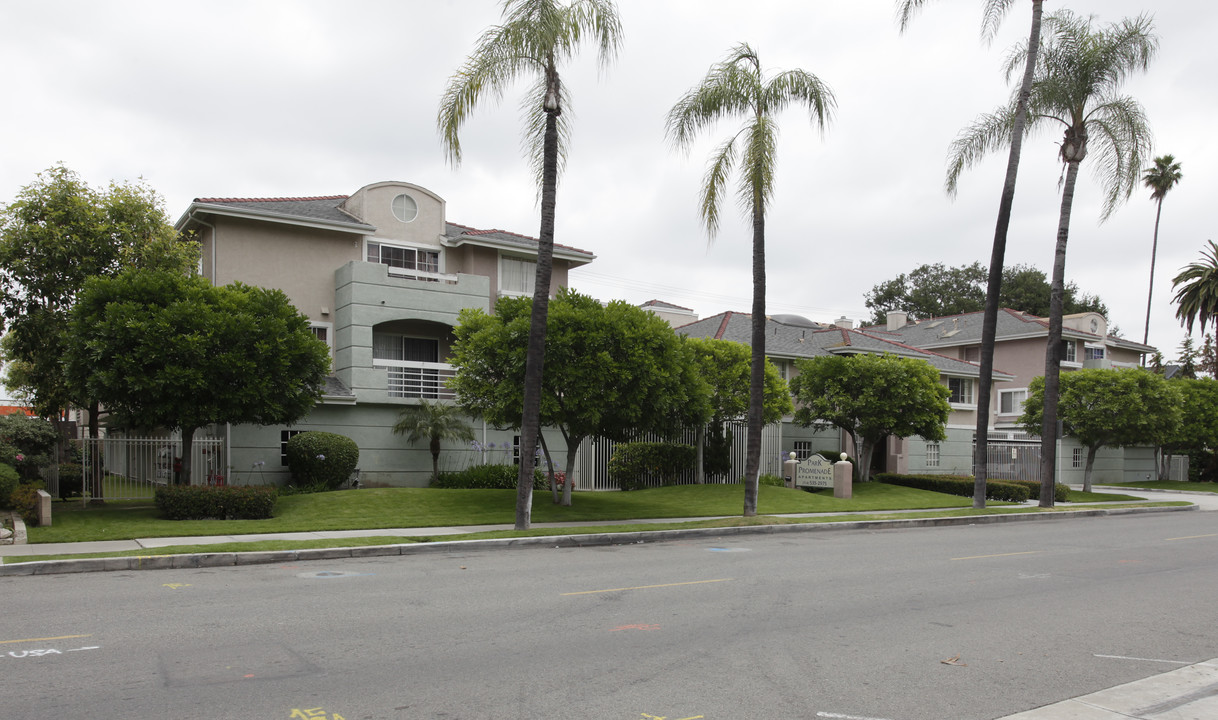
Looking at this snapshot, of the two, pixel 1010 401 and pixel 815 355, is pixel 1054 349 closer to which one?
pixel 815 355

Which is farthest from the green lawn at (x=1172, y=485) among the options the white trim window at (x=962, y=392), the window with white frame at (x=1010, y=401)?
the white trim window at (x=962, y=392)

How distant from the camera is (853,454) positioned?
37.1 metres

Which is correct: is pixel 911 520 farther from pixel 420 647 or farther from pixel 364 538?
pixel 420 647

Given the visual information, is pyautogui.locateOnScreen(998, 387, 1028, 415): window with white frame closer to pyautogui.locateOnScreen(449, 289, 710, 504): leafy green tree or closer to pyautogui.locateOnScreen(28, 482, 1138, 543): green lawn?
pyautogui.locateOnScreen(28, 482, 1138, 543): green lawn

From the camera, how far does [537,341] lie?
17.0 metres

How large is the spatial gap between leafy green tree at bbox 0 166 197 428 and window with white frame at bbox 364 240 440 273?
6822mm

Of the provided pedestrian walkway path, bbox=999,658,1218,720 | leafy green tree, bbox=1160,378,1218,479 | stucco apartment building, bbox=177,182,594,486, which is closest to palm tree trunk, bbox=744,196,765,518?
stucco apartment building, bbox=177,182,594,486

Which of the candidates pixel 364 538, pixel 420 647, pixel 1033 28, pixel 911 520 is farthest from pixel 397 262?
pixel 420 647

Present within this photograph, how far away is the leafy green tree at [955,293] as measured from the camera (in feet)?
238

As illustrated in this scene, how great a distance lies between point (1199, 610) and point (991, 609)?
2469 mm

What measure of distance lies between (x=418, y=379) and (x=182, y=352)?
974 centimetres

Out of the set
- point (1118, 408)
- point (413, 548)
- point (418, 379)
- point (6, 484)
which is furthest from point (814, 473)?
point (6, 484)

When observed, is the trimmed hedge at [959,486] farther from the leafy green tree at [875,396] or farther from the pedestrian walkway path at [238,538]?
the pedestrian walkway path at [238,538]

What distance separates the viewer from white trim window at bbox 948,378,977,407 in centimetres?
4138
